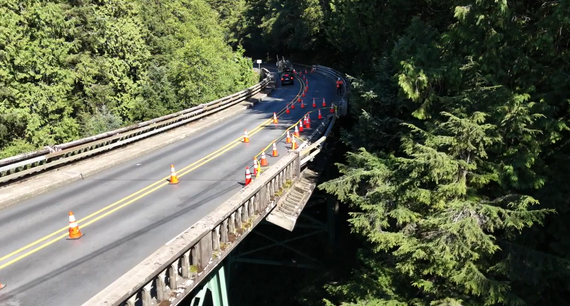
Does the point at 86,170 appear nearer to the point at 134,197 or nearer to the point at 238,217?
the point at 134,197

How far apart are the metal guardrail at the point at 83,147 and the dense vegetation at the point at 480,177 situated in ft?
36.1

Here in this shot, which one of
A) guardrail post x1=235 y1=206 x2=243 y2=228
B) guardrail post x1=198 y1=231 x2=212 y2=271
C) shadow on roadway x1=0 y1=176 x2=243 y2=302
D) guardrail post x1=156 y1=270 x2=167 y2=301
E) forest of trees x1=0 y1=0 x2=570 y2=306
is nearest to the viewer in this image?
guardrail post x1=156 y1=270 x2=167 y2=301

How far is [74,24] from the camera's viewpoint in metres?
32.5

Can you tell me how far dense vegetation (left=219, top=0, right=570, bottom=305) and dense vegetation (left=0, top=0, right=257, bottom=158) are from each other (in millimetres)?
24673

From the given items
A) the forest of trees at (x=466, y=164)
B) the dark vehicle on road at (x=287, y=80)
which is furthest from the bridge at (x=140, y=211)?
the dark vehicle on road at (x=287, y=80)

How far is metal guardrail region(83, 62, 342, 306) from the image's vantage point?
610 centimetres

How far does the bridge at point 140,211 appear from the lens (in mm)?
7527

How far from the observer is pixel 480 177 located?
31.4 ft

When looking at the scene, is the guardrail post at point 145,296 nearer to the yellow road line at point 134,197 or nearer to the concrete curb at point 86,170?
the yellow road line at point 134,197

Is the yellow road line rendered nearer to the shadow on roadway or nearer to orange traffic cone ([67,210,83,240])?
orange traffic cone ([67,210,83,240])

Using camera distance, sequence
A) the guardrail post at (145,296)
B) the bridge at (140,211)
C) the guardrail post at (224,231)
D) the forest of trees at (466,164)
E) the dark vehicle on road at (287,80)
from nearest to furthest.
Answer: the guardrail post at (145,296), the bridge at (140,211), the forest of trees at (466,164), the guardrail post at (224,231), the dark vehicle on road at (287,80)

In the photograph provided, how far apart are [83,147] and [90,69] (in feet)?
57.2

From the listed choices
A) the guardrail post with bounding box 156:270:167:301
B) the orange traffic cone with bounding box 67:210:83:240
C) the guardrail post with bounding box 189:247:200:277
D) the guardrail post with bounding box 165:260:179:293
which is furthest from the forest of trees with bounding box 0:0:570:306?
the orange traffic cone with bounding box 67:210:83:240

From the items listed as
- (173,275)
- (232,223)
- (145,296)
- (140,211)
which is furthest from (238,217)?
(145,296)
